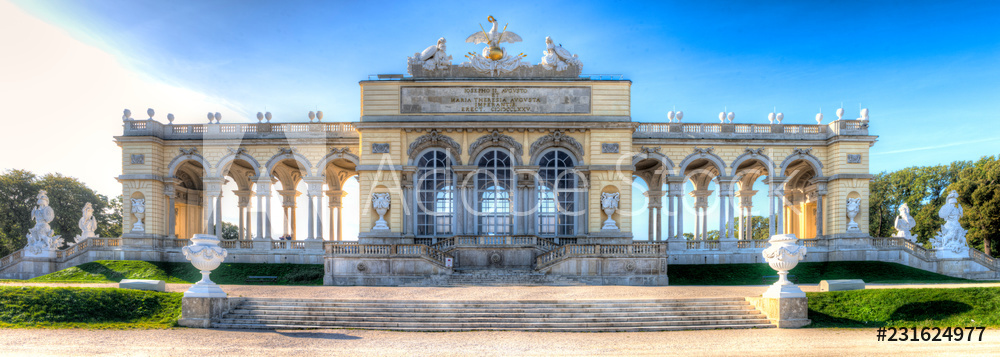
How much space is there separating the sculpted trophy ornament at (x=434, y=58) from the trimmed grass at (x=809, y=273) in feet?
52.9

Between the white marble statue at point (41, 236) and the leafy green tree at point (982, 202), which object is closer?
the white marble statue at point (41, 236)

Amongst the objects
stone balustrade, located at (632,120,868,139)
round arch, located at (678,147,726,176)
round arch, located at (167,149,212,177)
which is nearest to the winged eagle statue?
stone balustrade, located at (632,120,868,139)

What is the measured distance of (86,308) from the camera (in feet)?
65.2

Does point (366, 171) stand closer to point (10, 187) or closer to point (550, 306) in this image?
point (550, 306)

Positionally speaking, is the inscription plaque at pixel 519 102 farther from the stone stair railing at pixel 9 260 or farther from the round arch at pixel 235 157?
the stone stair railing at pixel 9 260

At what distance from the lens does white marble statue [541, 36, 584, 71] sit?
37.8 meters

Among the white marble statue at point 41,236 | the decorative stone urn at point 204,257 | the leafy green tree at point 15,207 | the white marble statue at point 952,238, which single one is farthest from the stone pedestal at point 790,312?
the leafy green tree at point 15,207

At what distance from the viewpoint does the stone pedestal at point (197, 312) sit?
19219mm

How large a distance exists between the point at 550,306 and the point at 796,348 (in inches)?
269

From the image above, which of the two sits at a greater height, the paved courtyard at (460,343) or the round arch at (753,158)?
the round arch at (753,158)

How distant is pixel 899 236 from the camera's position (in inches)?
1427

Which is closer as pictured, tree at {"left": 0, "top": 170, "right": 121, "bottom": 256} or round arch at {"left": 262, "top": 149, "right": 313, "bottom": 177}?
round arch at {"left": 262, "top": 149, "right": 313, "bottom": 177}

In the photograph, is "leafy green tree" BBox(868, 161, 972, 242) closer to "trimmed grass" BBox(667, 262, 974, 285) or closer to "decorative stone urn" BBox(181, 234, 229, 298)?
"trimmed grass" BBox(667, 262, 974, 285)

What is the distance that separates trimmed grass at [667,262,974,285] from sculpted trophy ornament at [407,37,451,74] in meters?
16.1
